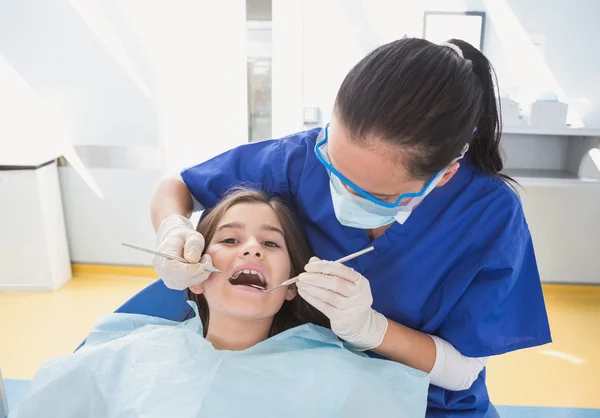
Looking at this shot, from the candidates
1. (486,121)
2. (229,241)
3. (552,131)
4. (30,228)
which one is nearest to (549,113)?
(552,131)

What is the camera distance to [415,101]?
902 mm

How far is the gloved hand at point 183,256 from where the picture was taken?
1177mm

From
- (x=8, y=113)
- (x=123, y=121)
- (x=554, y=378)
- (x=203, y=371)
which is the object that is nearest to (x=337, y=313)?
(x=203, y=371)

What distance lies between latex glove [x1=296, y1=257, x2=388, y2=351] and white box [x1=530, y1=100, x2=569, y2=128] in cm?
214

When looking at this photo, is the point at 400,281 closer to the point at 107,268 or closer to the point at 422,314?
the point at 422,314

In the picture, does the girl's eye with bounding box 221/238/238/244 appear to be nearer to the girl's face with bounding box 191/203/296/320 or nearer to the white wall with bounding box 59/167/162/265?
the girl's face with bounding box 191/203/296/320

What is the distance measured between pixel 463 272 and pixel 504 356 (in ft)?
5.51

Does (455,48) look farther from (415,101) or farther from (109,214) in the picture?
(109,214)

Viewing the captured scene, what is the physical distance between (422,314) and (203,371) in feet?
1.68

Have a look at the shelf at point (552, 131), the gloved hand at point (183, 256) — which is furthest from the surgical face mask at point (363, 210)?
the shelf at point (552, 131)

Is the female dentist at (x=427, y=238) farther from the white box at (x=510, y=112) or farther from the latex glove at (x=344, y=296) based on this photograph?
the white box at (x=510, y=112)

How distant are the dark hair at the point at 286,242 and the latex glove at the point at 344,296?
0.68 ft

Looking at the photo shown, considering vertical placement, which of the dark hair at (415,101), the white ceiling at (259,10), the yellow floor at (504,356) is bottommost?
the yellow floor at (504,356)

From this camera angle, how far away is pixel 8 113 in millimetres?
3246
